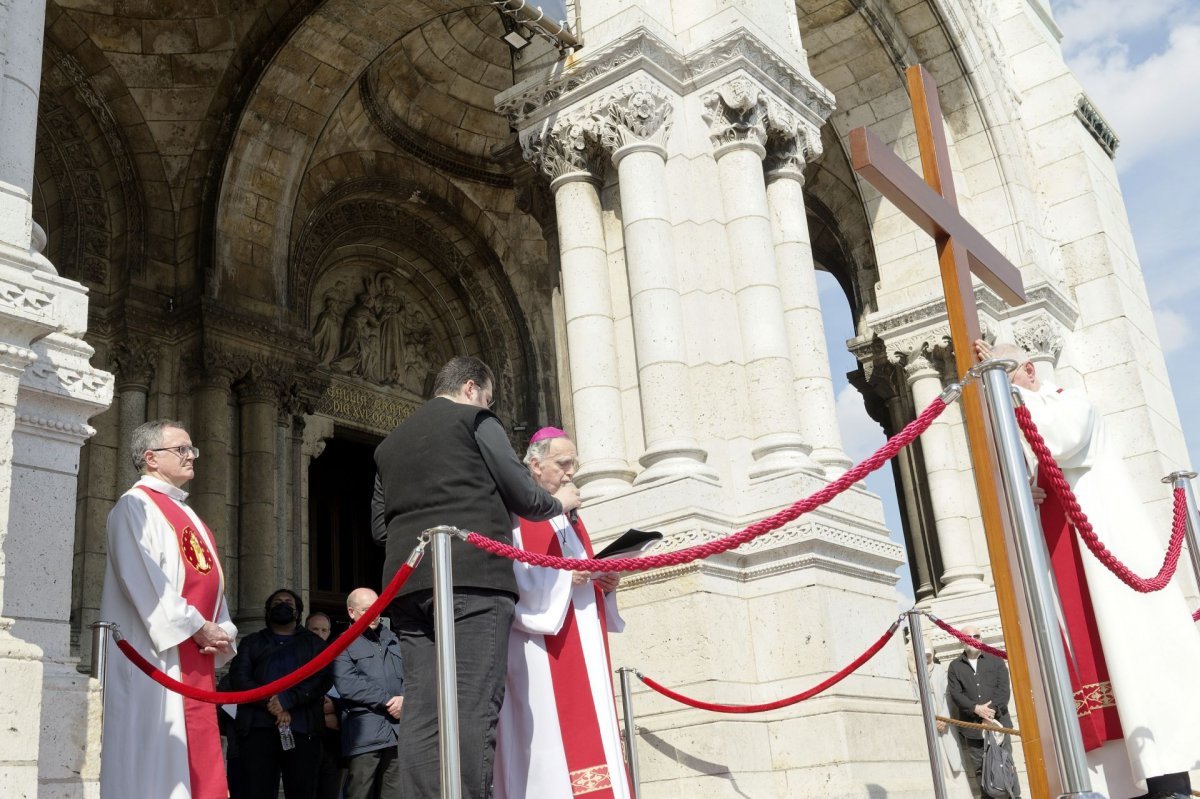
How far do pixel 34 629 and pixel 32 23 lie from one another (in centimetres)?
236

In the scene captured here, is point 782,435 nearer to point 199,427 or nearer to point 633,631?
point 633,631

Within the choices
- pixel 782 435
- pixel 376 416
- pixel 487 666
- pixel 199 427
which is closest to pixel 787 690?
pixel 782 435

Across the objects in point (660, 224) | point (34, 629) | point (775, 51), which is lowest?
point (34, 629)

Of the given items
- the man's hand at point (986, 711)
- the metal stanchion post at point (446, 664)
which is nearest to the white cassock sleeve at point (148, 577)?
the metal stanchion post at point (446, 664)

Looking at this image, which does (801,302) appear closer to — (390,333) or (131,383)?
(131,383)

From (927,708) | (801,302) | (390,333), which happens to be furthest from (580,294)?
(390,333)

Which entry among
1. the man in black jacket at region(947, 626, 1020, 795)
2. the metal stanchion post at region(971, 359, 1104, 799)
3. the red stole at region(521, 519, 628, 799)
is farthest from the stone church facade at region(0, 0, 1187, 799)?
the metal stanchion post at region(971, 359, 1104, 799)

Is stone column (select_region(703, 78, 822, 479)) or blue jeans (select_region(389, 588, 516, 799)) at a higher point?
stone column (select_region(703, 78, 822, 479))

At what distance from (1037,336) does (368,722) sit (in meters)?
8.11

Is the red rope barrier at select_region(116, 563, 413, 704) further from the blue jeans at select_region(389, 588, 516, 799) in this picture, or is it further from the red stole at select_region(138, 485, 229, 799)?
the red stole at select_region(138, 485, 229, 799)

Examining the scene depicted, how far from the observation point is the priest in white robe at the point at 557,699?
14.9ft

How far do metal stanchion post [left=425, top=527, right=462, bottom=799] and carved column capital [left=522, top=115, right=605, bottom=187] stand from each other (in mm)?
4740

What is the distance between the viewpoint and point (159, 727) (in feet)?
14.9

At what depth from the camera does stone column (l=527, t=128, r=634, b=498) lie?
765 centimetres
